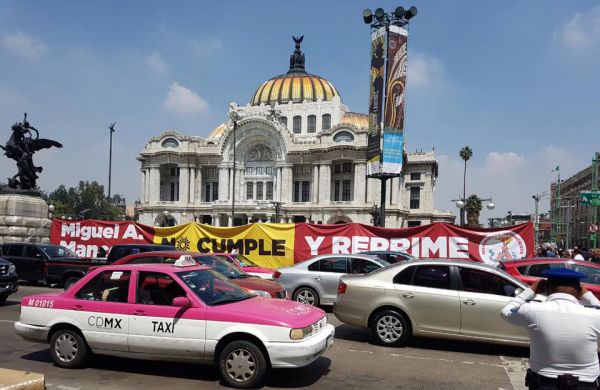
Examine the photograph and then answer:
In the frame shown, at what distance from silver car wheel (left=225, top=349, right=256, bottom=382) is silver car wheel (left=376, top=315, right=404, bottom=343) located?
3.36 metres

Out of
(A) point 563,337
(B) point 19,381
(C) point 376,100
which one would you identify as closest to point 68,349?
(B) point 19,381

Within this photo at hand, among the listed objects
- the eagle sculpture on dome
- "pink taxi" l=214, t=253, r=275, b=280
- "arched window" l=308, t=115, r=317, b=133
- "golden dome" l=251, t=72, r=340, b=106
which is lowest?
"pink taxi" l=214, t=253, r=275, b=280

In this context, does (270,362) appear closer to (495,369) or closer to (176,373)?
(176,373)

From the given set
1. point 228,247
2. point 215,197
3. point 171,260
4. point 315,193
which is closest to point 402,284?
point 171,260

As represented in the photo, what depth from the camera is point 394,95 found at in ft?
86.1

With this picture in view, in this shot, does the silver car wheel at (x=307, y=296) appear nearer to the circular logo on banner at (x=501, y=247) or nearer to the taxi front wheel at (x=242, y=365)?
the taxi front wheel at (x=242, y=365)

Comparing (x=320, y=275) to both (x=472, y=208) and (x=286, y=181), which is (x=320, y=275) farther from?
(x=286, y=181)

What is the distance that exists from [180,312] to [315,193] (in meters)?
65.9

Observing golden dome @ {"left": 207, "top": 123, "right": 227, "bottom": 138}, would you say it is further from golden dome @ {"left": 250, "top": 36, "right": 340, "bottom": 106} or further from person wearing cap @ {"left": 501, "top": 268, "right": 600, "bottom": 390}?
person wearing cap @ {"left": 501, "top": 268, "right": 600, "bottom": 390}

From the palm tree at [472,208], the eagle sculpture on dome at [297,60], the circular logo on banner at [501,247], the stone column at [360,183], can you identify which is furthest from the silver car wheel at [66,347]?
the eagle sculpture on dome at [297,60]

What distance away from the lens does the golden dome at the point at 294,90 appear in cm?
8406

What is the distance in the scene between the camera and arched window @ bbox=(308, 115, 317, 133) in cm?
8169

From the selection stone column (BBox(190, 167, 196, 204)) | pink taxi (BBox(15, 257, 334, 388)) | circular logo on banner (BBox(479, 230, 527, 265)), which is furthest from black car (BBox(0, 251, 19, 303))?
stone column (BBox(190, 167, 196, 204))

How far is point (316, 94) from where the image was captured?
84.0 metres
